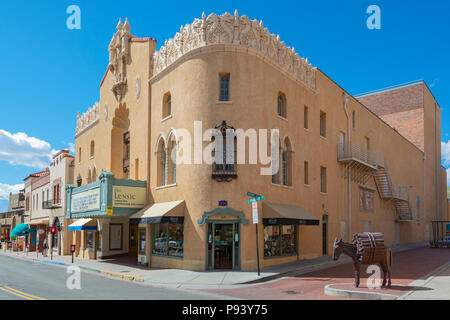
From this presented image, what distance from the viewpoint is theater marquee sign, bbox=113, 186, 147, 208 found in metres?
22.0

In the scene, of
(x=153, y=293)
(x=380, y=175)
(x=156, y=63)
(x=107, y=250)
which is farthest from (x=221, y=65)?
(x=380, y=175)

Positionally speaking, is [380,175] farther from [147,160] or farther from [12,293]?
[12,293]

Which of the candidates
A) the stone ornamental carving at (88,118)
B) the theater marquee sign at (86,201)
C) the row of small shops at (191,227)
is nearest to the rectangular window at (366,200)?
the row of small shops at (191,227)

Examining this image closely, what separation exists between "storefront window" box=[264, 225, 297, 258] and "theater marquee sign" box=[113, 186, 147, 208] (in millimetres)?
7519

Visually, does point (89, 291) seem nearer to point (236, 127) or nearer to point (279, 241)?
point (236, 127)

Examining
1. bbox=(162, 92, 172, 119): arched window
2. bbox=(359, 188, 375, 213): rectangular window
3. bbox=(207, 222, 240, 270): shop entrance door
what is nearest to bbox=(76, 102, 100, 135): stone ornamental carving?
bbox=(162, 92, 172, 119): arched window

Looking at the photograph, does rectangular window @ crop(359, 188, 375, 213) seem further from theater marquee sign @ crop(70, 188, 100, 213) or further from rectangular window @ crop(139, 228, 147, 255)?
theater marquee sign @ crop(70, 188, 100, 213)

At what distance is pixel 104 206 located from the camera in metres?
21.7

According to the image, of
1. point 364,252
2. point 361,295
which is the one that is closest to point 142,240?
point 364,252

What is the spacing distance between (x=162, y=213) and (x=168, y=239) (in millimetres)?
2061

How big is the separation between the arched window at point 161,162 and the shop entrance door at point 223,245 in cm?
492

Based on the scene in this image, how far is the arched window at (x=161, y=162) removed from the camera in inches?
889

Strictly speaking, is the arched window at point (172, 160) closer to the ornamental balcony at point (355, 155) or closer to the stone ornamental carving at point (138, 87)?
the stone ornamental carving at point (138, 87)

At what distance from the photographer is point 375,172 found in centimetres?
3534
